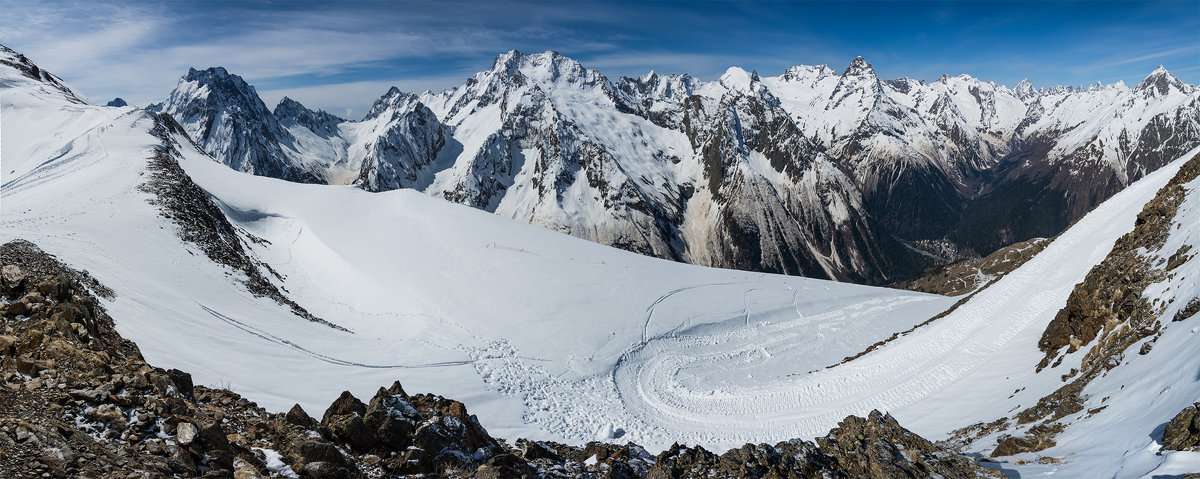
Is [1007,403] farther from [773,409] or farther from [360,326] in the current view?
[360,326]

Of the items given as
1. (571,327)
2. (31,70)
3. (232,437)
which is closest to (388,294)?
(571,327)

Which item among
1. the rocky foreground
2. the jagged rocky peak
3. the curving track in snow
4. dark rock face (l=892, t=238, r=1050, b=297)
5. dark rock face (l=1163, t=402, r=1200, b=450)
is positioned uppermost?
the jagged rocky peak

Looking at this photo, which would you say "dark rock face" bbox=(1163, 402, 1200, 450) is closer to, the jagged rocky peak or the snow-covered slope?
the snow-covered slope

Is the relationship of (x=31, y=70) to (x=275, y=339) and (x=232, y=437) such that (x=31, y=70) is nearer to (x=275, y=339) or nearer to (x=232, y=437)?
(x=275, y=339)

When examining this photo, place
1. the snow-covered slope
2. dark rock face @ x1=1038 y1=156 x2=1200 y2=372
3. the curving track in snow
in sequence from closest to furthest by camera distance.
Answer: dark rock face @ x1=1038 y1=156 x2=1200 y2=372, the snow-covered slope, the curving track in snow

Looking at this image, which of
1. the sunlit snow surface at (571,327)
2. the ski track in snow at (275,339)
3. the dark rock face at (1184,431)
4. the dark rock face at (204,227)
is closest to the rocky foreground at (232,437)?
the dark rock face at (1184,431)

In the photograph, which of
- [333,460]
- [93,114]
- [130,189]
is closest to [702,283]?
[333,460]

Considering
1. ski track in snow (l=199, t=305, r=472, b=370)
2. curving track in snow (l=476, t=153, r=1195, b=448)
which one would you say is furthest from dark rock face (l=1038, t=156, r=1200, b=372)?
ski track in snow (l=199, t=305, r=472, b=370)
